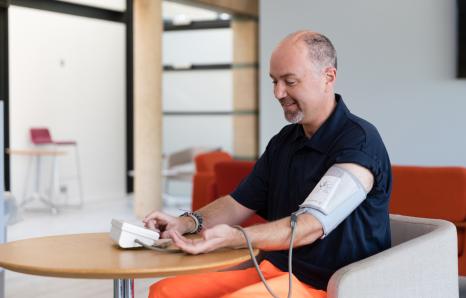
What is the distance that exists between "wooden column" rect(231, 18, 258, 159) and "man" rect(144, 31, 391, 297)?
24.8 ft

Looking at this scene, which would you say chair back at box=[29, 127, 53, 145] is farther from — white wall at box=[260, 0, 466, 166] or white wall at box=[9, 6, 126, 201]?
white wall at box=[260, 0, 466, 166]

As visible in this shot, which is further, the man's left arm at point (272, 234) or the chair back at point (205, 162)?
the chair back at point (205, 162)


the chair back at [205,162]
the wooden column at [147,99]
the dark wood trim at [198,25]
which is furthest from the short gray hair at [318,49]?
the dark wood trim at [198,25]

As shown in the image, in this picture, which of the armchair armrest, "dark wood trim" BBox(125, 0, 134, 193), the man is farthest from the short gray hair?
"dark wood trim" BBox(125, 0, 134, 193)

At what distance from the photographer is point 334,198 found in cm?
214

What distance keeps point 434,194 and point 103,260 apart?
2.92 meters

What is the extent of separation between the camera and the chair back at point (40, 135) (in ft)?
32.1

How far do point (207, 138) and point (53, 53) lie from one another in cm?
264

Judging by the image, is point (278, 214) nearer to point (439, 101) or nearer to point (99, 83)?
point (439, 101)

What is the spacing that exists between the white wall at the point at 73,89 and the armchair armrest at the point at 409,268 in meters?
7.89

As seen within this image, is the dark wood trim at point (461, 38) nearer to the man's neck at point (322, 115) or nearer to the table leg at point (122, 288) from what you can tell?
the man's neck at point (322, 115)

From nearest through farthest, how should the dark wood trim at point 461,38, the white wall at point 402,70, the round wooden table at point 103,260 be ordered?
the round wooden table at point 103,260 < the dark wood trim at point 461,38 < the white wall at point 402,70

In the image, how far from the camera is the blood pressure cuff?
213cm

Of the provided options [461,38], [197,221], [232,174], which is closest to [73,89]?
[232,174]
